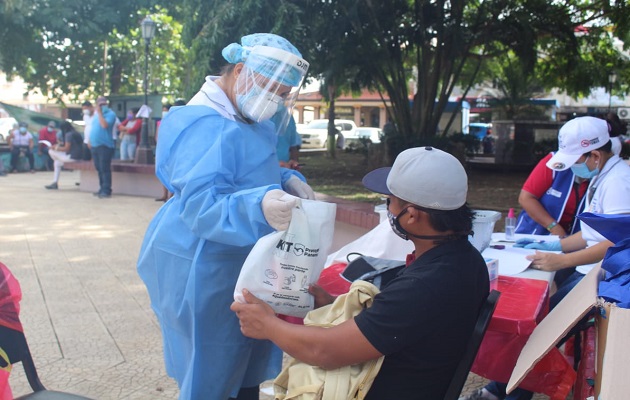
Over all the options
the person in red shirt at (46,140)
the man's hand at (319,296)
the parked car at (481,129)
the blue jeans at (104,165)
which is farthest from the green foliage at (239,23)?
the parked car at (481,129)

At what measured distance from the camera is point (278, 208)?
2.07 metres

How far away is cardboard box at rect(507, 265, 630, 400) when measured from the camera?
160cm

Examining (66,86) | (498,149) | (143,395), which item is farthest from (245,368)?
(66,86)

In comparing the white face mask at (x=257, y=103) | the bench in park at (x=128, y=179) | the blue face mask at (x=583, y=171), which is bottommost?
the bench in park at (x=128, y=179)

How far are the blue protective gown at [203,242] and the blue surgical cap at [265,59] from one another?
21 centimetres

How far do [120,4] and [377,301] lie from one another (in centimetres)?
1801

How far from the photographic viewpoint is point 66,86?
25.5 metres

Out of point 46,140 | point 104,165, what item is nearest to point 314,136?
point 46,140

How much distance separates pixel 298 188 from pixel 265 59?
1.80 feet

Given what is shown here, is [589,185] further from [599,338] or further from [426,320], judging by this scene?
[426,320]

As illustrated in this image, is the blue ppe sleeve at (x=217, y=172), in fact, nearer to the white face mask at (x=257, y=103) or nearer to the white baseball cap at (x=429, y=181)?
the white face mask at (x=257, y=103)

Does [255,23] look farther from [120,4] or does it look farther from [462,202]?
[120,4]

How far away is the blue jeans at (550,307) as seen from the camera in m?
3.26

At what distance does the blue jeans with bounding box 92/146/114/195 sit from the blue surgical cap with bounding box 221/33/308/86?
32.1ft
